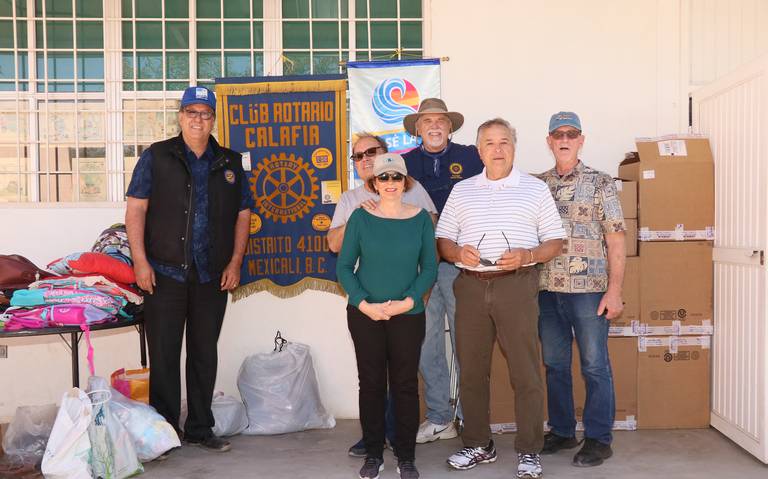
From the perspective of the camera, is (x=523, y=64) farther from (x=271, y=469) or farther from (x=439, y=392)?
(x=271, y=469)

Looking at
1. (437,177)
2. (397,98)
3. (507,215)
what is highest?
(397,98)

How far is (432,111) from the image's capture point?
3617 mm

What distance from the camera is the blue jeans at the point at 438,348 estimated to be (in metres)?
3.69

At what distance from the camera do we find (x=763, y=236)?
3430 millimetres

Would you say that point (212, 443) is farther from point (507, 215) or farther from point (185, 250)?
point (507, 215)

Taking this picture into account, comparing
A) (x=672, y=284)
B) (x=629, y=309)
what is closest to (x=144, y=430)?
(x=629, y=309)

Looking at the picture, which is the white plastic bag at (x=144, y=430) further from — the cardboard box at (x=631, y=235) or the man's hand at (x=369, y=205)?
the cardboard box at (x=631, y=235)

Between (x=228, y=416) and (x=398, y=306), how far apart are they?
159 centimetres

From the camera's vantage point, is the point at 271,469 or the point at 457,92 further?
the point at 457,92

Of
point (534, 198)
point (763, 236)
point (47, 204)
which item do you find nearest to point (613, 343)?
point (763, 236)

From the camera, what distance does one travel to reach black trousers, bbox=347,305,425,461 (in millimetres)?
3143

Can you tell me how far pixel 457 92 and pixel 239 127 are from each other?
4.86ft

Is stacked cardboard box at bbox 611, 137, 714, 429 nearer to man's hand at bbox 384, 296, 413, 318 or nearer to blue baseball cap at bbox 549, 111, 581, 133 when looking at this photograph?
blue baseball cap at bbox 549, 111, 581, 133

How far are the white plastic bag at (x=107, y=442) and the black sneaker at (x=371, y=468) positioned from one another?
1123 millimetres
